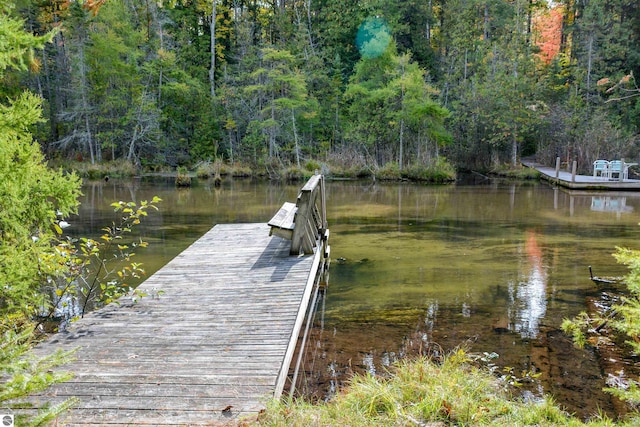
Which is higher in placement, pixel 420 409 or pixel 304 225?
pixel 304 225

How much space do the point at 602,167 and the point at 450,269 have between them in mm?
18719

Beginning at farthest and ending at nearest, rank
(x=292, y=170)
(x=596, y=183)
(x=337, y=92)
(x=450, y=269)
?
(x=337, y=92)
(x=292, y=170)
(x=596, y=183)
(x=450, y=269)

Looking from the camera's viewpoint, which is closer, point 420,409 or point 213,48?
point 420,409

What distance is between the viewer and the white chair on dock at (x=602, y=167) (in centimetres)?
2444

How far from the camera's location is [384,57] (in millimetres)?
31703

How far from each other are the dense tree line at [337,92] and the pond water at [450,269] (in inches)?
393

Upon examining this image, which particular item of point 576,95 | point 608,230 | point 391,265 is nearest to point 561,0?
point 576,95

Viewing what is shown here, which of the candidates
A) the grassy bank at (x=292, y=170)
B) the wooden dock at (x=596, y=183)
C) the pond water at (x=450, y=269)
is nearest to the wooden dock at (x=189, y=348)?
the pond water at (x=450, y=269)

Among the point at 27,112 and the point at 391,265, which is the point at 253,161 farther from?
the point at 27,112

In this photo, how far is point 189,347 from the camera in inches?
178

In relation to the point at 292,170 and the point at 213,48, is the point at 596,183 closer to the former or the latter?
the point at 292,170

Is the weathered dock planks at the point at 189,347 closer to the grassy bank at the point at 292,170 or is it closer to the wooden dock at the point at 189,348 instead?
the wooden dock at the point at 189,348

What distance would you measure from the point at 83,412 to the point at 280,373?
1387mm

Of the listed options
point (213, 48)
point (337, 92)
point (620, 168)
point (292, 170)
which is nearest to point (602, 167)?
point (620, 168)
